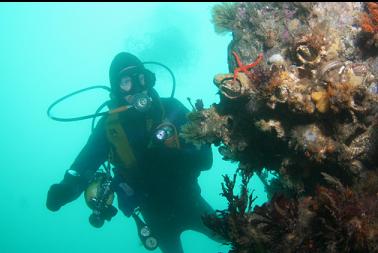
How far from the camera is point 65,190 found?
7.02 meters

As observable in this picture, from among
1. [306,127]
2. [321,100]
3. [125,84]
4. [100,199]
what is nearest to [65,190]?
[100,199]

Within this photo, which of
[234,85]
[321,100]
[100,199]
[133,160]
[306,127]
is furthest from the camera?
[133,160]

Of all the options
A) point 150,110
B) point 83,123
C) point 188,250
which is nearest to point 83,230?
point 83,123

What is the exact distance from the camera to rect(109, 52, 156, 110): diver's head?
709 centimetres

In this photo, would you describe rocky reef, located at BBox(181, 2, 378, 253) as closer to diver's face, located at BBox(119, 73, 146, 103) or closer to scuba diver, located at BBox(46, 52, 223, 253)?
scuba diver, located at BBox(46, 52, 223, 253)

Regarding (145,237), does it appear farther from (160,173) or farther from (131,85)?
(131,85)

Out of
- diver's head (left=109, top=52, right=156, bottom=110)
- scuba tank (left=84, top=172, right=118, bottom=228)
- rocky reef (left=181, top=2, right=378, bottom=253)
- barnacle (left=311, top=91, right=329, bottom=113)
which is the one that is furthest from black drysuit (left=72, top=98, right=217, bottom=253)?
barnacle (left=311, top=91, right=329, bottom=113)

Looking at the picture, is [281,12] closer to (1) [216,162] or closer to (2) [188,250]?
(2) [188,250]

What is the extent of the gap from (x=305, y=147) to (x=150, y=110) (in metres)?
3.88

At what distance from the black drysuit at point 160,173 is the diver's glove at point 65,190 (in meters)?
0.28

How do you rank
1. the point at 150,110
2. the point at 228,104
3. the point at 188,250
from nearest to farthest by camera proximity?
the point at 228,104, the point at 150,110, the point at 188,250

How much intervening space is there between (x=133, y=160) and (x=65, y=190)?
4.99 feet

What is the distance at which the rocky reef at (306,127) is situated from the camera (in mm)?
3350

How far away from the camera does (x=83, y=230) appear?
11006 cm
